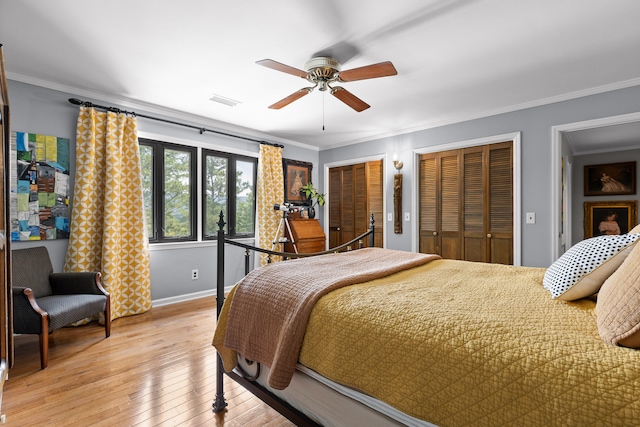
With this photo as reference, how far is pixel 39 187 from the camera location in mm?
2945

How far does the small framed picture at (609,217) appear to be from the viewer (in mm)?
5090

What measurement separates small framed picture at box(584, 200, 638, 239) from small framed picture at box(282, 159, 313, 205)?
4.84m

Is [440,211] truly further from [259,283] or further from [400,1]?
[259,283]

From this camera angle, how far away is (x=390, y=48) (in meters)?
2.35

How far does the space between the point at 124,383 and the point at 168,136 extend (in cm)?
273

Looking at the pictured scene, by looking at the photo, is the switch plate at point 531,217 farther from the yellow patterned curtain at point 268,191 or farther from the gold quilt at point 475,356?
the yellow patterned curtain at point 268,191

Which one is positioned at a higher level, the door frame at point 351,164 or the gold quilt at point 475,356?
the door frame at point 351,164

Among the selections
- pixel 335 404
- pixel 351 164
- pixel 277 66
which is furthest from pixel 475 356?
pixel 351 164

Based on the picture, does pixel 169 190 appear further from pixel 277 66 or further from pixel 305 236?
pixel 277 66

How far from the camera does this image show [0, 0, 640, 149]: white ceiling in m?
1.92

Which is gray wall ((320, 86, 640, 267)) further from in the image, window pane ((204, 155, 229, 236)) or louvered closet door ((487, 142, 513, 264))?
window pane ((204, 155, 229, 236))

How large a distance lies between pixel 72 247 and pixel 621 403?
12.7 feet

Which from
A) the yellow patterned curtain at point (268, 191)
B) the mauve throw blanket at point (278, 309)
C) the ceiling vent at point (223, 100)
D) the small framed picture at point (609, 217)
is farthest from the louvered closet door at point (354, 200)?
the small framed picture at point (609, 217)

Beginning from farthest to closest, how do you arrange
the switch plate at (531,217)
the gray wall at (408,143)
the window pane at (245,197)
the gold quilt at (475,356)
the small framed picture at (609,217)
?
the small framed picture at (609,217)
the window pane at (245,197)
the switch plate at (531,217)
the gray wall at (408,143)
the gold quilt at (475,356)
